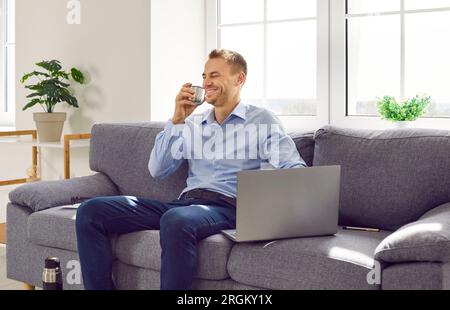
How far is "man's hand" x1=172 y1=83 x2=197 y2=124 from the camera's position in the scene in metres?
2.80

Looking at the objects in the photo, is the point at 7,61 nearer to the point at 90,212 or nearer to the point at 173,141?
the point at 173,141

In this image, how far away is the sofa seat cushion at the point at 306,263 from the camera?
Result: 2.13 metres

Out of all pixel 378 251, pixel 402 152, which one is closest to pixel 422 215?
pixel 402 152

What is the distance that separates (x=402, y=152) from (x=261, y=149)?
54cm

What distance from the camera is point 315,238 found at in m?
2.37

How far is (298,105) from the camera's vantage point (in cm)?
379

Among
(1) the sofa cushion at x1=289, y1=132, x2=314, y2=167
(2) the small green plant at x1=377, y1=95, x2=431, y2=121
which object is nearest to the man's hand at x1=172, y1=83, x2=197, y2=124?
(1) the sofa cushion at x1=289, y1=132, x2=314, y2=167

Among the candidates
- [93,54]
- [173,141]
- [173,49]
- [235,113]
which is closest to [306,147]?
[235,113]

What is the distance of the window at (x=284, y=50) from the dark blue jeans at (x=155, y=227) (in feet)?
4.13

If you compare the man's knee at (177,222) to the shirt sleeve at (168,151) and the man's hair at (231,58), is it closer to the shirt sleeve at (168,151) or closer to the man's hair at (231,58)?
the shirt sleeve at (168,151)

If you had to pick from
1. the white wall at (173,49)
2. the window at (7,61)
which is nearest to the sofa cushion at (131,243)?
the white wall at (173,49)

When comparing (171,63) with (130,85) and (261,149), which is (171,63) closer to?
(130,85)

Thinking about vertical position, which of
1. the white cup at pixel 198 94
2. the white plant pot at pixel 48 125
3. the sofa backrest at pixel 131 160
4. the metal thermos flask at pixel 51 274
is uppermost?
the white cup at pixel 198 94

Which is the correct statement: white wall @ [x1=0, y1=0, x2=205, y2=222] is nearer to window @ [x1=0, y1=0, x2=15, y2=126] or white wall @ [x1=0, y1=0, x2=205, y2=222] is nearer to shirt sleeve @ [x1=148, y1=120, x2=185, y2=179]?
window @ [x1=0, y1=0, x2=15, y2=126]
